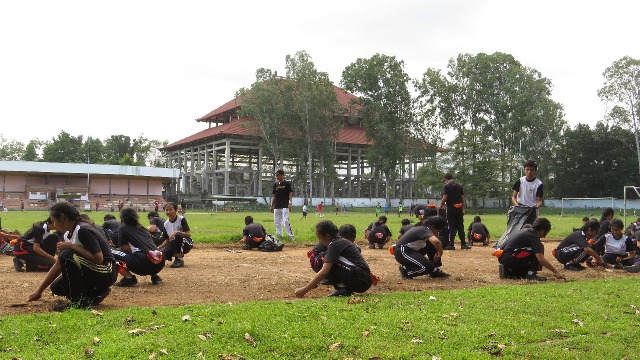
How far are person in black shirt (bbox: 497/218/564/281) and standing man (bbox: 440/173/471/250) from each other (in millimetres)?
5261

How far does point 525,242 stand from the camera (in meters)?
10.3

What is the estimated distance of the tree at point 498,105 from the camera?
63.5 m

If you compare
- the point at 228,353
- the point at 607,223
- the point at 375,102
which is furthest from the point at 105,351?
the point at 375,102

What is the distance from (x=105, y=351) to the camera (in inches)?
205

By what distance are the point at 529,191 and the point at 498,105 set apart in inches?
2170

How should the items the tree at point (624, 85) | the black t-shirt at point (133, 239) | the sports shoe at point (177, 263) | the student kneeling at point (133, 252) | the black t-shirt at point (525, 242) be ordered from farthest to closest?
1. the tree at point (624, 85)
2. the sports shoe at point (177, 263)
3. the black t-shirt at point (525, 242)
4. the black t-shirt at point (133, 239)
5. the student kneeling at point (133, 252)

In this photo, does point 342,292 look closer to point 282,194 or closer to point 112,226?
point 112,226

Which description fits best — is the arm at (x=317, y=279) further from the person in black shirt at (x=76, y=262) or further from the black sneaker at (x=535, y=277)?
the black sneaker at (x=535, y=277)

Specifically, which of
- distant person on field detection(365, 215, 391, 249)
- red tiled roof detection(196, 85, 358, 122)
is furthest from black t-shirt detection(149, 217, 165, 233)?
red tiled roof detection(196, 85, 358, 122)

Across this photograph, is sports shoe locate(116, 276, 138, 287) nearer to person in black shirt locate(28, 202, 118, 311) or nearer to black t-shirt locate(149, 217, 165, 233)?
person in black shirt locate(28, 202, 118, 311)

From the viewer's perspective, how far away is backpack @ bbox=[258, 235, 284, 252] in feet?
53.7

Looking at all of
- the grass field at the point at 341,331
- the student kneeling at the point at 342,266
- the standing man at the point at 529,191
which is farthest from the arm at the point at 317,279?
the standing man at the point at 529,191

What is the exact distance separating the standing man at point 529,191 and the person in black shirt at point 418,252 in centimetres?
240

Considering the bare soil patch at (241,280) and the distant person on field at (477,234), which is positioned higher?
the distant person on field at (477,234)
